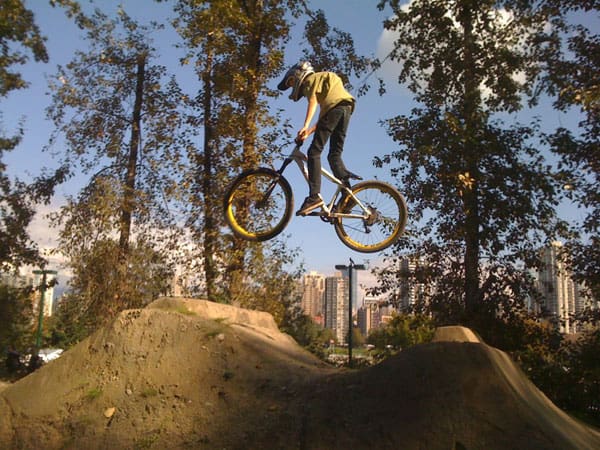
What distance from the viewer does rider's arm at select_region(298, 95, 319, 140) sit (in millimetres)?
7059

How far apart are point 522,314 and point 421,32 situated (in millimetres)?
8283

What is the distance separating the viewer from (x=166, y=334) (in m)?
7.95

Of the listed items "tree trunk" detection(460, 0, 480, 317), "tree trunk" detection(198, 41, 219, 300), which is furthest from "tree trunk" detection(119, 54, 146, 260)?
"tree trunk" detection(460, 0, 480, 317)

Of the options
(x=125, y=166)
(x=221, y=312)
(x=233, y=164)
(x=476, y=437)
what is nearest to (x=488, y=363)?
(x=476, y=437)

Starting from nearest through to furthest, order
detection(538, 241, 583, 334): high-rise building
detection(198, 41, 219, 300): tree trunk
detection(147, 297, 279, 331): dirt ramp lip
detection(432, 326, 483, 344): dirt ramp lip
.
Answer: detection(432, 326, 483, 344): dirt ramp lip < detection(147, 297, 279, 331): dirt ramp lip < detection(538, 241, 583, 334): high-rise building < detection(198, 41, 219, 300): tree trunk

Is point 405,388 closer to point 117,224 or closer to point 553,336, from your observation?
point 553,336

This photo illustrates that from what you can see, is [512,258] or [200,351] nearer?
[200,351]

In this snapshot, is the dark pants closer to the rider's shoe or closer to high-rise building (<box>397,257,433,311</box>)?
the rider's shoe

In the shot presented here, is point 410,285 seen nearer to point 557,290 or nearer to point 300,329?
point 557,290

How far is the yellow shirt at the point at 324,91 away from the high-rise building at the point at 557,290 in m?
9.18

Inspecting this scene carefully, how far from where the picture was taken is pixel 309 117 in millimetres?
7059

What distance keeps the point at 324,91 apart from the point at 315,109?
267 millimetres

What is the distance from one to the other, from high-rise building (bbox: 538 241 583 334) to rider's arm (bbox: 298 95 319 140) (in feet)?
30.4

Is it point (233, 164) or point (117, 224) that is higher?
point (233, 164)
